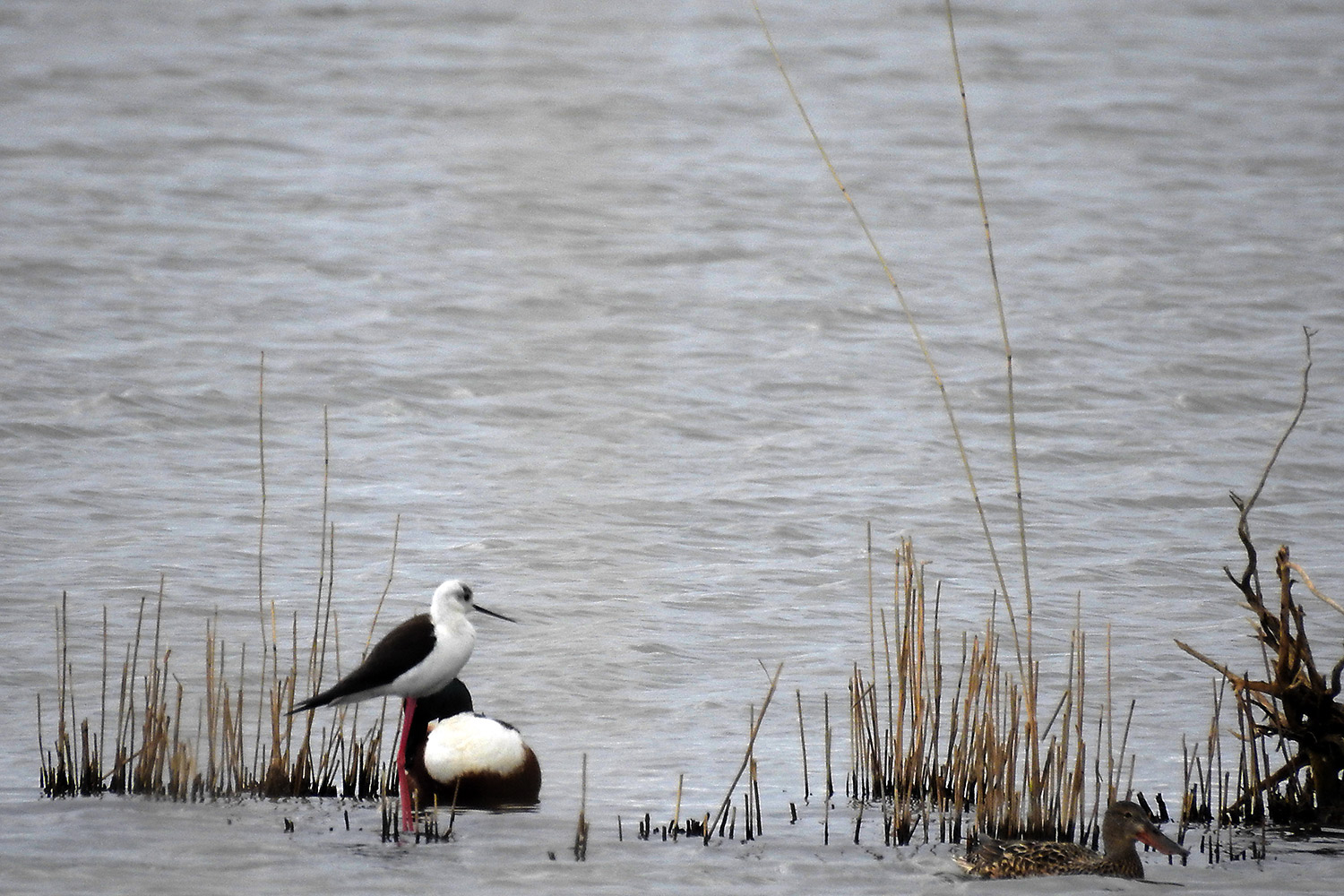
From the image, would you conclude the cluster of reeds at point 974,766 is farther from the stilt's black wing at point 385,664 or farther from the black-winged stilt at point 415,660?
the stilt's black wing at point 385,664

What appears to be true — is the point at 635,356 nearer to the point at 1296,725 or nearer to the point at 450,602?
the point at 450,602

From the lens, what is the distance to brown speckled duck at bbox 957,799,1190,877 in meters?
5.34

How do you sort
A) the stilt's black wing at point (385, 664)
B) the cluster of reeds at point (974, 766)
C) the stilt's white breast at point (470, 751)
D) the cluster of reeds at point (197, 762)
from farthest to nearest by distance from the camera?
1. the stilt's white breast at point (470, 751)
2. the stilt's black wing at point (385, 664)
3. the cluster of reeds at point (197, 762)
4. the cluster of reeds at point (974, 766)

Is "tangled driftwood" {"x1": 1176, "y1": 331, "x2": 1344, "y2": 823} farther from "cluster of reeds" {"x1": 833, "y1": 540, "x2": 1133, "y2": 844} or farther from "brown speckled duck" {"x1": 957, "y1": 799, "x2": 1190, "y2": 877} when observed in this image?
"brown speckled duck" {"x1": 957, "y1": 799, "x2": 1190, "y2": 877}

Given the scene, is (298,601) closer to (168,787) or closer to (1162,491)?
(168,787)

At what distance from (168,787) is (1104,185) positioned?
24.3 metres

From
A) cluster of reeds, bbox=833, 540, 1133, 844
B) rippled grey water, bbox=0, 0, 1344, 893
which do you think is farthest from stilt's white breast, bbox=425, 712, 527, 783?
cluster of reeds, bbox=833, 540, 1133, 844

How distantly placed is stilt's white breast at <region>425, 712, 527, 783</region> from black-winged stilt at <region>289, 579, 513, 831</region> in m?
0.14

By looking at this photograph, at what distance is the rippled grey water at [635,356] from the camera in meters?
8.31

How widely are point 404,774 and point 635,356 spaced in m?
14.8

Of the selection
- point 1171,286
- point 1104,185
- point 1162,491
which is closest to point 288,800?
point 1162,491

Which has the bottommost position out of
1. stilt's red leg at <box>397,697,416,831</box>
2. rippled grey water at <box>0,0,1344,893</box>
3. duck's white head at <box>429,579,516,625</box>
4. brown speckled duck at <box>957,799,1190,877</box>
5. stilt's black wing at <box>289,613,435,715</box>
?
brown speckled duck at <box>957,799,1190,877</box>

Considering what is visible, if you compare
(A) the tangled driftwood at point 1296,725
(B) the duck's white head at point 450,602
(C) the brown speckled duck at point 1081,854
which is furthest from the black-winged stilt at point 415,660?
(A) the tangled driftwood at point 1296,725

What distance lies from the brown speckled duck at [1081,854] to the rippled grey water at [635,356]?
15 centimetres
